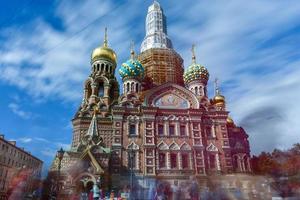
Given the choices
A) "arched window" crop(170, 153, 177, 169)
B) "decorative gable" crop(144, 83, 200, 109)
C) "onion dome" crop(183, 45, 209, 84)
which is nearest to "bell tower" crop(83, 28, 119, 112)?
"decorative gable" crop(144, 83, 200, 109)

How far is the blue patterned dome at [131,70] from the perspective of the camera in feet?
116

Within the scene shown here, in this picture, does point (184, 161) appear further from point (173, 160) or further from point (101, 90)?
point (101, 90)

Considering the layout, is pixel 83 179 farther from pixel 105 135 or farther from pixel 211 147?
pixel 211 147

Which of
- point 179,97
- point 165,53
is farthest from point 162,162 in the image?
point 165,53

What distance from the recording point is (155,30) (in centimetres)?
4759

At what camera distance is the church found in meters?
26.5

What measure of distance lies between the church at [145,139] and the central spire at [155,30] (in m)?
10.6

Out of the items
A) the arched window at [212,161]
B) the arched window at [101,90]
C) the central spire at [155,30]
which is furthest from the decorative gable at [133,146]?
the central spire at [155,30]

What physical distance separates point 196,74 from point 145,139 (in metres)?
13.1

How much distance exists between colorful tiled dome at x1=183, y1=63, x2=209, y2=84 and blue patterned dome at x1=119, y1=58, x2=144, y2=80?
6.73 m

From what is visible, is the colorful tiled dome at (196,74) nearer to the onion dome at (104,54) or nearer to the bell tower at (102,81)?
the bell tower at (102,81)

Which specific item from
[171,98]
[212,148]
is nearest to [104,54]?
[171,98]

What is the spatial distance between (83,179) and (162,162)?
863 centimetres

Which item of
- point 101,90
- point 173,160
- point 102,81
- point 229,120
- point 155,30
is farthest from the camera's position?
point 155,30
